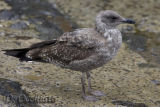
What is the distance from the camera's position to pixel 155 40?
813 centimetres

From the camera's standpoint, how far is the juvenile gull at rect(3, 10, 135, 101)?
546cm

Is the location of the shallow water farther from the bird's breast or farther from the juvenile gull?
the bird's breast

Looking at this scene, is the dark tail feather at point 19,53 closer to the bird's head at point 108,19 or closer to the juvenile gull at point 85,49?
the juvenile gull at point 85,49

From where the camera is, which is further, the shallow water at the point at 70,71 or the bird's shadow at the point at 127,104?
the shallow water at the point at 70,71

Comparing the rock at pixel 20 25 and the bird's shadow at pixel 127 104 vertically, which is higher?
the rock at pixel 20 25

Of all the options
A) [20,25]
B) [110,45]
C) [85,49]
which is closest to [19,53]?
[85,49]

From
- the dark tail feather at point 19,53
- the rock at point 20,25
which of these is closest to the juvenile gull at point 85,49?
the dark tail feather at point 19,53

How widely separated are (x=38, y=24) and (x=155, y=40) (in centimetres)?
294

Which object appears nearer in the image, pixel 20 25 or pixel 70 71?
pixel 70 71

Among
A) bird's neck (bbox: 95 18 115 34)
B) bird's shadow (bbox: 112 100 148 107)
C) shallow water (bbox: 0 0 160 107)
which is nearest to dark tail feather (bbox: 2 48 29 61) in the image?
shallow water (bbox: 0 0 160 107)

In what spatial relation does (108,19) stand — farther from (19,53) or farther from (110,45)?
(19,53)

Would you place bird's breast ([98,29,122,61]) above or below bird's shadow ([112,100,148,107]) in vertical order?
above

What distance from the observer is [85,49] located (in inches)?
219

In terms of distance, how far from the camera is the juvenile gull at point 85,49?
5461 mm
